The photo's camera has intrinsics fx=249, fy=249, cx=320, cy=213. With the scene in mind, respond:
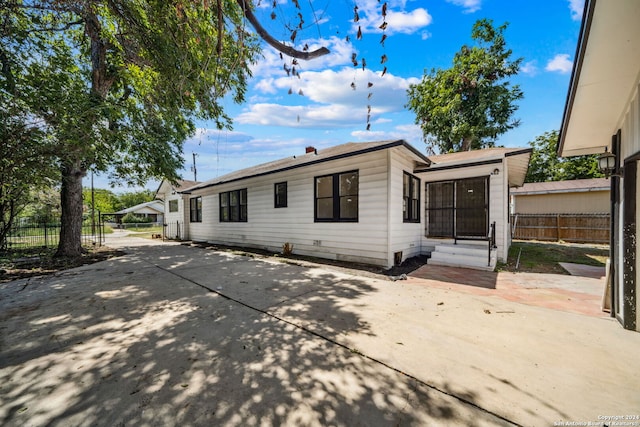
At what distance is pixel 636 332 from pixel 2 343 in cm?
764

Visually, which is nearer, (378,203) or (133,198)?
(378,203)

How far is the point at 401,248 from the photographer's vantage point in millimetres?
7625

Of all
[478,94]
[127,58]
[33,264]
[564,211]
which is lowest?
[33,264]

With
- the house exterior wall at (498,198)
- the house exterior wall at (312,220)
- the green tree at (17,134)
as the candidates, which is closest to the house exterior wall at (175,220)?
the house exterior wall at (312,220)

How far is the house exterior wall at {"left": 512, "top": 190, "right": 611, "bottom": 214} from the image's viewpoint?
1391 cm

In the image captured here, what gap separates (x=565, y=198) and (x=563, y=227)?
3217 mm

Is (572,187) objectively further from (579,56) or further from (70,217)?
(70,217)

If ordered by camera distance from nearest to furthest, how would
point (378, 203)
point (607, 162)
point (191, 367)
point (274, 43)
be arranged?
point (191, 367) < point (274, 43) < point (607, 162) < point (378, 203)

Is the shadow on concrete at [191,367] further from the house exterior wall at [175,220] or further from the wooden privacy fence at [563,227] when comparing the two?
the wooden privacy fence at [563,227]

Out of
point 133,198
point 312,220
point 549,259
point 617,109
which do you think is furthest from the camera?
point 133,198

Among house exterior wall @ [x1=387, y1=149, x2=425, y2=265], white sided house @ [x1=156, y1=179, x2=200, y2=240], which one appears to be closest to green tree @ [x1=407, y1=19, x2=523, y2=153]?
house exterior wall @ [x1=387, y1=149, x2=425, y2=265]

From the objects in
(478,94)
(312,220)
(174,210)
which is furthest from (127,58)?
(478,94)

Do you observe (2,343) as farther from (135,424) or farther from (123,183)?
(123,183)

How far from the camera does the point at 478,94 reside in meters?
18.3
